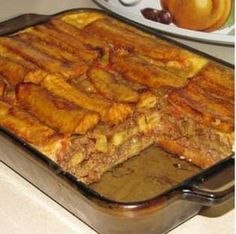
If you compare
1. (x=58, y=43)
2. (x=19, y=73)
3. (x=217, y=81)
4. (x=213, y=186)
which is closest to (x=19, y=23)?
(x=58, y=43)

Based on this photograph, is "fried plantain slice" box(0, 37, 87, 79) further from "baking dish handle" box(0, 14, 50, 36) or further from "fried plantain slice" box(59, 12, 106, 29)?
"fried plantain slice" box(59, 12, 106, 29)

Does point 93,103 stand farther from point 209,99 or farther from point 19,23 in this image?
point 19,23

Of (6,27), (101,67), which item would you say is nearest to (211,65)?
(101,67)

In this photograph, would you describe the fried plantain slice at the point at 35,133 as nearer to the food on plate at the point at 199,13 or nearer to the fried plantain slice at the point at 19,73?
the fried plantain slice at the point at 19,73

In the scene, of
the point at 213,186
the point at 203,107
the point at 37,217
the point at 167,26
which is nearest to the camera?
the point at 213,186

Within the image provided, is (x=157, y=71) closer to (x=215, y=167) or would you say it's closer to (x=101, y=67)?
(x=101, y=67)

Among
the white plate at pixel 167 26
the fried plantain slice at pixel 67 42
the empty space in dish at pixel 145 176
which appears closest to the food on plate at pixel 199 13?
the white plate at pixel 167 26
